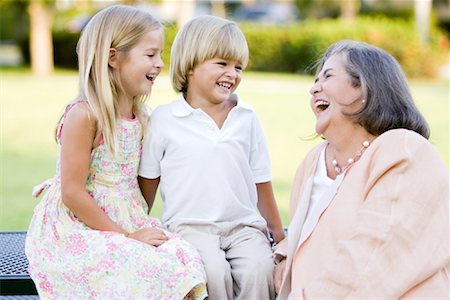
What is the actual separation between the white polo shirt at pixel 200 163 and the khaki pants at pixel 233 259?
0.05m

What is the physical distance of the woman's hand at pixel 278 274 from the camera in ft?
10.3

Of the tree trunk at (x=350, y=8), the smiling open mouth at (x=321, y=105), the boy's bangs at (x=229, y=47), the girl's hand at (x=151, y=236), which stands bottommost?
the tree trunk at (x=350, y=8)

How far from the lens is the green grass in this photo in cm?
728

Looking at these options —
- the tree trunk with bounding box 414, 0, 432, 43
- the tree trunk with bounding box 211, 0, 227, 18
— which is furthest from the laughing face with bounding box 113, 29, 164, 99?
the tree trunk with bounding box 211, 0, 227, 18

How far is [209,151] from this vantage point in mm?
3385

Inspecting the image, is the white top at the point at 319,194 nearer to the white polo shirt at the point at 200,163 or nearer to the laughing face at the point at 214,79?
the white polo shirt at the point at 200,163

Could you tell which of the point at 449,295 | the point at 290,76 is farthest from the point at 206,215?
the point at 290,76

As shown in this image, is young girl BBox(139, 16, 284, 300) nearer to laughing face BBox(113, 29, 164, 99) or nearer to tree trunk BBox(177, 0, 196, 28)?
laughing face BBox(113, 29, 164, 99)

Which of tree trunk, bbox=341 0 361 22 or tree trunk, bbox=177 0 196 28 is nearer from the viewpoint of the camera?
tree trunk, bbox=177 0 196 28

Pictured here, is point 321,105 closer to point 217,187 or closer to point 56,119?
point 217,187

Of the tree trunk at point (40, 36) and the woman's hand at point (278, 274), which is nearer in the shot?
the woman's hand at point (278, 274)

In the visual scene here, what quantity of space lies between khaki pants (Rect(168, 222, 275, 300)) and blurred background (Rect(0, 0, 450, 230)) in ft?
1.99

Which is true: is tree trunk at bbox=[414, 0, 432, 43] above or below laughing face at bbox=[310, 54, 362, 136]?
below

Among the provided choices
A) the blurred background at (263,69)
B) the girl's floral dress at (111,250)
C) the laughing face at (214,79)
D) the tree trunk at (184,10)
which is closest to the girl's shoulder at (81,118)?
the girl's floral dress at (111,250)
